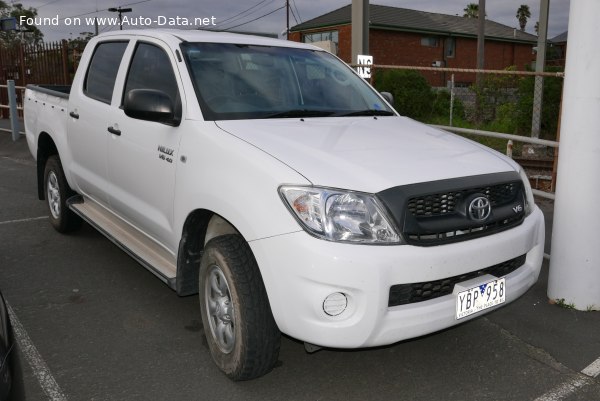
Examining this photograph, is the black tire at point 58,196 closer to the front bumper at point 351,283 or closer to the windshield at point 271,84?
the windshield at point 271,84

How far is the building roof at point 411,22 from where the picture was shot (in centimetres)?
3872

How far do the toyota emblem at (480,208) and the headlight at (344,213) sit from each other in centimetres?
46

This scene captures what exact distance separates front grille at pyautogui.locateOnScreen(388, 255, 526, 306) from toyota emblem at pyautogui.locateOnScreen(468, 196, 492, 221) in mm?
280

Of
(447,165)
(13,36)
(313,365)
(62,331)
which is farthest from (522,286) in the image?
(13,36)

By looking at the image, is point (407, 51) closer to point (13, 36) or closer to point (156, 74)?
point (13, 36)

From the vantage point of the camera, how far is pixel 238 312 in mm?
2955

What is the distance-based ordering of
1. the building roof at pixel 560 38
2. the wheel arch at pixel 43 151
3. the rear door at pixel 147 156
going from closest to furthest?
the rear door at pixel 147 156
the wheel arch at pixel 43 151
the building roof at pixel 560 38

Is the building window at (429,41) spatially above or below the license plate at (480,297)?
above

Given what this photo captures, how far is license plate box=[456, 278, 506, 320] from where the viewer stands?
9.76 feet

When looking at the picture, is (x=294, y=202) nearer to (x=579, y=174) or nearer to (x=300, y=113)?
(x=300, y=113)

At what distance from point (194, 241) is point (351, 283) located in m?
1.23

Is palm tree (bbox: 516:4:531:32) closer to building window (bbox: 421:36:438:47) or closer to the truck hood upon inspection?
building window (bbox: 421:36:438:47)

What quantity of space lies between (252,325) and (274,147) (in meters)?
0.90

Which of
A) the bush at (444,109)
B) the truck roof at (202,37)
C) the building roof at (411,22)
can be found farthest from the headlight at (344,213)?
the building roof at (411,22)
